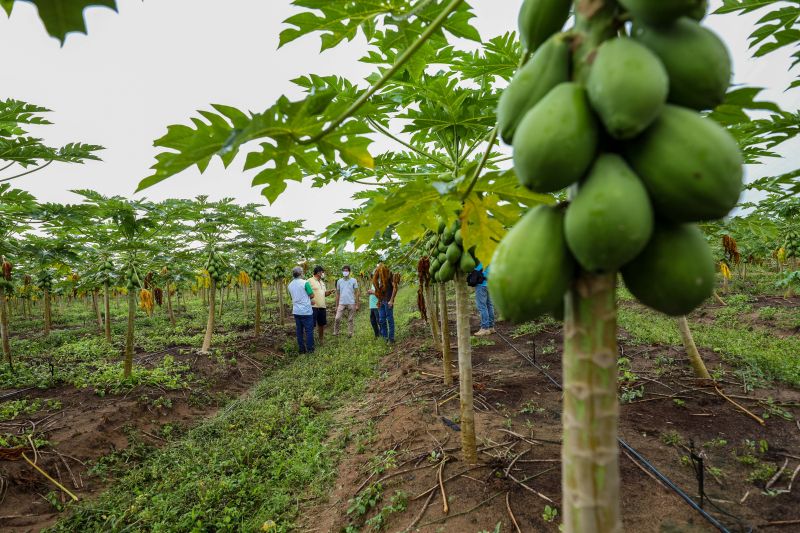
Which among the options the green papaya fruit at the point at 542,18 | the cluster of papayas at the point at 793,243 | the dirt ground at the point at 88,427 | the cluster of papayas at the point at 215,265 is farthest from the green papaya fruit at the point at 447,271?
the cluster of papayas at the point at 793,243

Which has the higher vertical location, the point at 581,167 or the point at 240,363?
the point at 581,167

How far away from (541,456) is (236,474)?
2920 mm

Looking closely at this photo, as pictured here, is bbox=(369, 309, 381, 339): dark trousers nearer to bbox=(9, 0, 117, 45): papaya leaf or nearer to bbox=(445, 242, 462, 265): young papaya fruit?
bbox=(445, 242, 462, 265): young papaya fruit

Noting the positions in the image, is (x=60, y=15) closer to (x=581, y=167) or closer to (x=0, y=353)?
(x=581, y=167)

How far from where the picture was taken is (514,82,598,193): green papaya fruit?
26.0 inches

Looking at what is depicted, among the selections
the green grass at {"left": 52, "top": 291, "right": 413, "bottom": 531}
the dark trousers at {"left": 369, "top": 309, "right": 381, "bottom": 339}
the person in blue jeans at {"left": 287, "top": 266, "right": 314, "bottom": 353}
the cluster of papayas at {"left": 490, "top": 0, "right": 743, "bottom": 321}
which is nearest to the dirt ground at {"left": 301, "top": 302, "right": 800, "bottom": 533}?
the green grass at {"left": 52, "top": 291, "right": 413, "bottom": 531}

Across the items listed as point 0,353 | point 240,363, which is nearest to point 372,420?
point 240,363

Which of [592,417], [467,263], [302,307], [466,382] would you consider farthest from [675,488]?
[302,307]

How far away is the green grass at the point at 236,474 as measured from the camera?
3283 millimetres

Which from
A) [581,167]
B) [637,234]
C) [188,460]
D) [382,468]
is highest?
[581,167]

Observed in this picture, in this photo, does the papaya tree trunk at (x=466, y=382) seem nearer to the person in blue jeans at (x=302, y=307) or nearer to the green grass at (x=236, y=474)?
the green grass at (x=236, y=474)

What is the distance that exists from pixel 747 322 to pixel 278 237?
452 inches

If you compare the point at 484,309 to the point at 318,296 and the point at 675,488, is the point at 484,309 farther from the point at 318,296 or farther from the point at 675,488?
the point at 675,488

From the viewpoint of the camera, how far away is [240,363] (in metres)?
8.32
